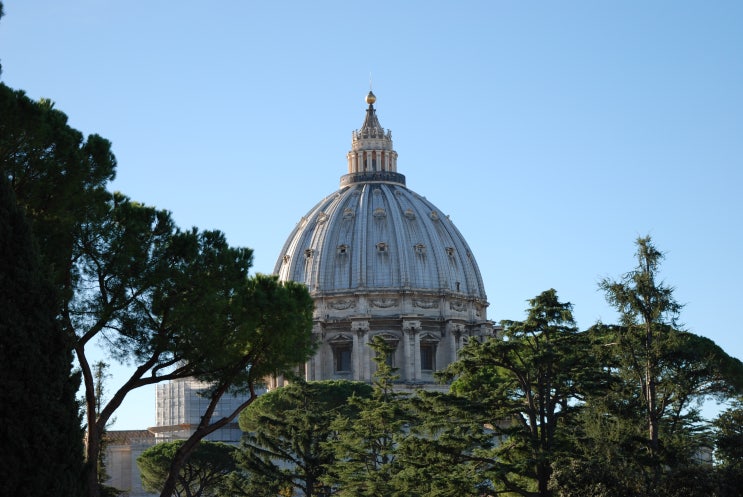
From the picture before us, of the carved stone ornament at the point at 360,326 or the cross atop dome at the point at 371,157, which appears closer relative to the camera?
the carved stone ornament at the point at 360,326

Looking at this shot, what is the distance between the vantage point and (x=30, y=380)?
15945 millimetres

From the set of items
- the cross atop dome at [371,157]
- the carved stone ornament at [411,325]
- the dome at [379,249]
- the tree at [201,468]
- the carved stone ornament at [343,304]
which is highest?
the cross atop dome at [371,157]

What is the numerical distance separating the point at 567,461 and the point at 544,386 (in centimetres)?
234

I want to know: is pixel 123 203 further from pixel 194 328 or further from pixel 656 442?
pixel 656 442

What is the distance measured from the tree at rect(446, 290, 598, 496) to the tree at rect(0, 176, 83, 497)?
40.5ft

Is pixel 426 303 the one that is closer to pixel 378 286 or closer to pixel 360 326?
pixel 378 286

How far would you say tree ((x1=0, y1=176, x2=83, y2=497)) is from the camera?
15.7 m

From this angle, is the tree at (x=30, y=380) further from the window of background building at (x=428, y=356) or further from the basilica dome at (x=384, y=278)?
the window of background building at (x=428, y=356)

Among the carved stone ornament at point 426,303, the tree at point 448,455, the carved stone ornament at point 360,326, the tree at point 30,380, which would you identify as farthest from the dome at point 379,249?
the tree at point 30,380

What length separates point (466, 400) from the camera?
2908cm

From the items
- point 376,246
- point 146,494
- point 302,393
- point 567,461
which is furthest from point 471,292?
point 567,461

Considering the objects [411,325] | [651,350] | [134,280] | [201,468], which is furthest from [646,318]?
[411,325]

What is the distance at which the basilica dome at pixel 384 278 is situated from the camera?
87.4 m

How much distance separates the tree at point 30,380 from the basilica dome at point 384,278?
6831 centimetres
